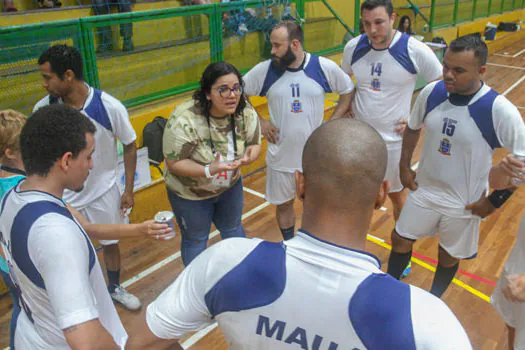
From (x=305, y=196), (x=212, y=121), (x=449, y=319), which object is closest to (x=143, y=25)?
(x=212, y=121)

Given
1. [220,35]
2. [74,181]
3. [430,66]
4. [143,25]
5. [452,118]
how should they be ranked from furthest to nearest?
1. [220,35]
2. [143,25]
3. [430,66]
4. [452,118]
5. [74,181]

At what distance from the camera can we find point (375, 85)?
12.3 ft

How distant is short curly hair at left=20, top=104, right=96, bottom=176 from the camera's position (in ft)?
5.30

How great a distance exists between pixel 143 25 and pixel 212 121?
2667 millimetres

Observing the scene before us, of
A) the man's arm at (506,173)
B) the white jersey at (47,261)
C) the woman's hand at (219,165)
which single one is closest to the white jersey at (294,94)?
the woman's hand at (219,165)

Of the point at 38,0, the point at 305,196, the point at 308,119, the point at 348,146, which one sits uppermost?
the point at 38,0

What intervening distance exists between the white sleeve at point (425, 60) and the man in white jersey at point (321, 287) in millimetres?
2657

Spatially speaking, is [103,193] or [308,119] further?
[308,119]

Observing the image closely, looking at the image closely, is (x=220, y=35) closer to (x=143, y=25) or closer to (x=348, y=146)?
(x=143, y=25)

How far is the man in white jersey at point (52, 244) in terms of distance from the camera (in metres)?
1.46

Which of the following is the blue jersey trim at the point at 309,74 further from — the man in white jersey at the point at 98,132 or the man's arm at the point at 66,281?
the man's arm at the point at 66,281

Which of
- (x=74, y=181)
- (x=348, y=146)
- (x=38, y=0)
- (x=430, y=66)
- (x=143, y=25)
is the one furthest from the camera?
(x=38, y=0)

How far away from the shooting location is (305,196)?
1238 mm

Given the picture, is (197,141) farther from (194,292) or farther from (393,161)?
(393,161)
